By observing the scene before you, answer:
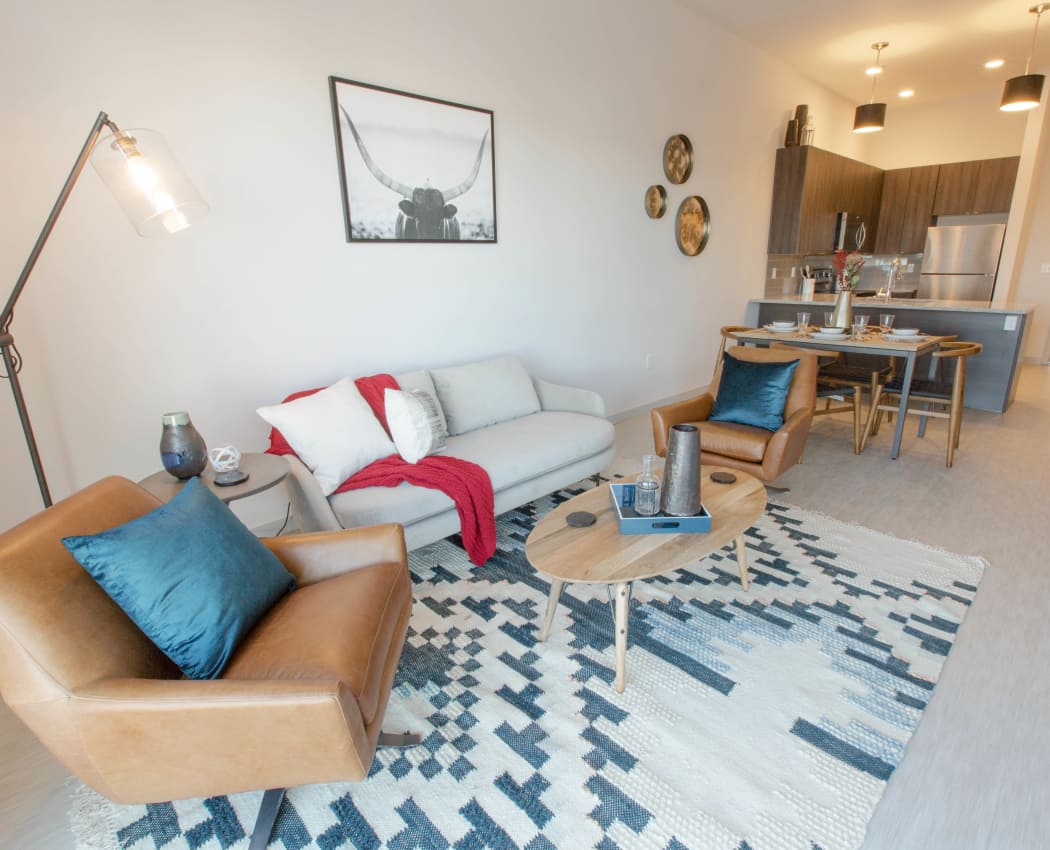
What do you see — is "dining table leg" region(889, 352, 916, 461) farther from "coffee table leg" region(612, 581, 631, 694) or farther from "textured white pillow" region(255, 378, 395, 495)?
"textured white pillow" region(255, 378, 395, 495)

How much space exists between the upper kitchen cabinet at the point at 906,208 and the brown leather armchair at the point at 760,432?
16.3 feet

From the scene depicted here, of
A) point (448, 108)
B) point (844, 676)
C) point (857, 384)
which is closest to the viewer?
point (844, 676)

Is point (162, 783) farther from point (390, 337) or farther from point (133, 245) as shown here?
point (390, 337)

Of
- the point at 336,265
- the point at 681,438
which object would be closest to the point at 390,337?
the point at 336,265

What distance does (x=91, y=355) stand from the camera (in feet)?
7.23

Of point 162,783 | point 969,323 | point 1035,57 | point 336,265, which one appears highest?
point 1035,57

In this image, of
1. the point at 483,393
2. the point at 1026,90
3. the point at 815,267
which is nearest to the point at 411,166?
the point at 483,393

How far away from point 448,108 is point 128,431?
2.29 metres

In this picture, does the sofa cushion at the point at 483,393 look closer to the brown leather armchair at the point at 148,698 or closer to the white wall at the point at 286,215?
the white wall at the point at 286,215

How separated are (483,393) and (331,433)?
991mm

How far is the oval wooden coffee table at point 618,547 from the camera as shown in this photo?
167cm

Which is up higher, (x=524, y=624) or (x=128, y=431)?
(x=128, y=431)

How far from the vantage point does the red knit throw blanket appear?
2330 millimetres

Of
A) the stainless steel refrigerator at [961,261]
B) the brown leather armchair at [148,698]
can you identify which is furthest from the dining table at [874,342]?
the brown leather armchair at [148,698]
